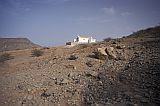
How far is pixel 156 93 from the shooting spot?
23.6ft

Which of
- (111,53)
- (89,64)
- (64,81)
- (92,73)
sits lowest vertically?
(64,81)

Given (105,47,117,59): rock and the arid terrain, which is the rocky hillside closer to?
the arid terrain

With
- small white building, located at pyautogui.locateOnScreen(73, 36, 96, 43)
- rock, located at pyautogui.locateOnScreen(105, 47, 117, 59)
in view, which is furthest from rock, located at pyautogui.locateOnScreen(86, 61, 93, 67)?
small white building, located at pyautogui.locateOnScreen(73, 36, 96, 43)

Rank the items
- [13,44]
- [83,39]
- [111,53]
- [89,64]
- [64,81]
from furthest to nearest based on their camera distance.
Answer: [13,44] → [83,39] → [111,53] → [89,64] → [64,81]

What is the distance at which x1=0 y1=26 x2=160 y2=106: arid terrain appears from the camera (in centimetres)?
761

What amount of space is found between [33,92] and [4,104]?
1335 mm

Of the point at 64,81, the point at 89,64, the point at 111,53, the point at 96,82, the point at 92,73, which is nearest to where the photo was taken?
the point at 96,82

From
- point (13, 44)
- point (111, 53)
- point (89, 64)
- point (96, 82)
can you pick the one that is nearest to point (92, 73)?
point (96, 82)

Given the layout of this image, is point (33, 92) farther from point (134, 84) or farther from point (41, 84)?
point (134, 84)

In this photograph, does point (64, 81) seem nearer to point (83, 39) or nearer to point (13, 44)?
point (83, 39)

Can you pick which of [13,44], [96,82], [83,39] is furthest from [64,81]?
[13,44]

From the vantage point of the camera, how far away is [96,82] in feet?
29.2

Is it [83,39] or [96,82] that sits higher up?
[83,39]

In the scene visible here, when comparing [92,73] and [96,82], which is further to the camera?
[92,73]
